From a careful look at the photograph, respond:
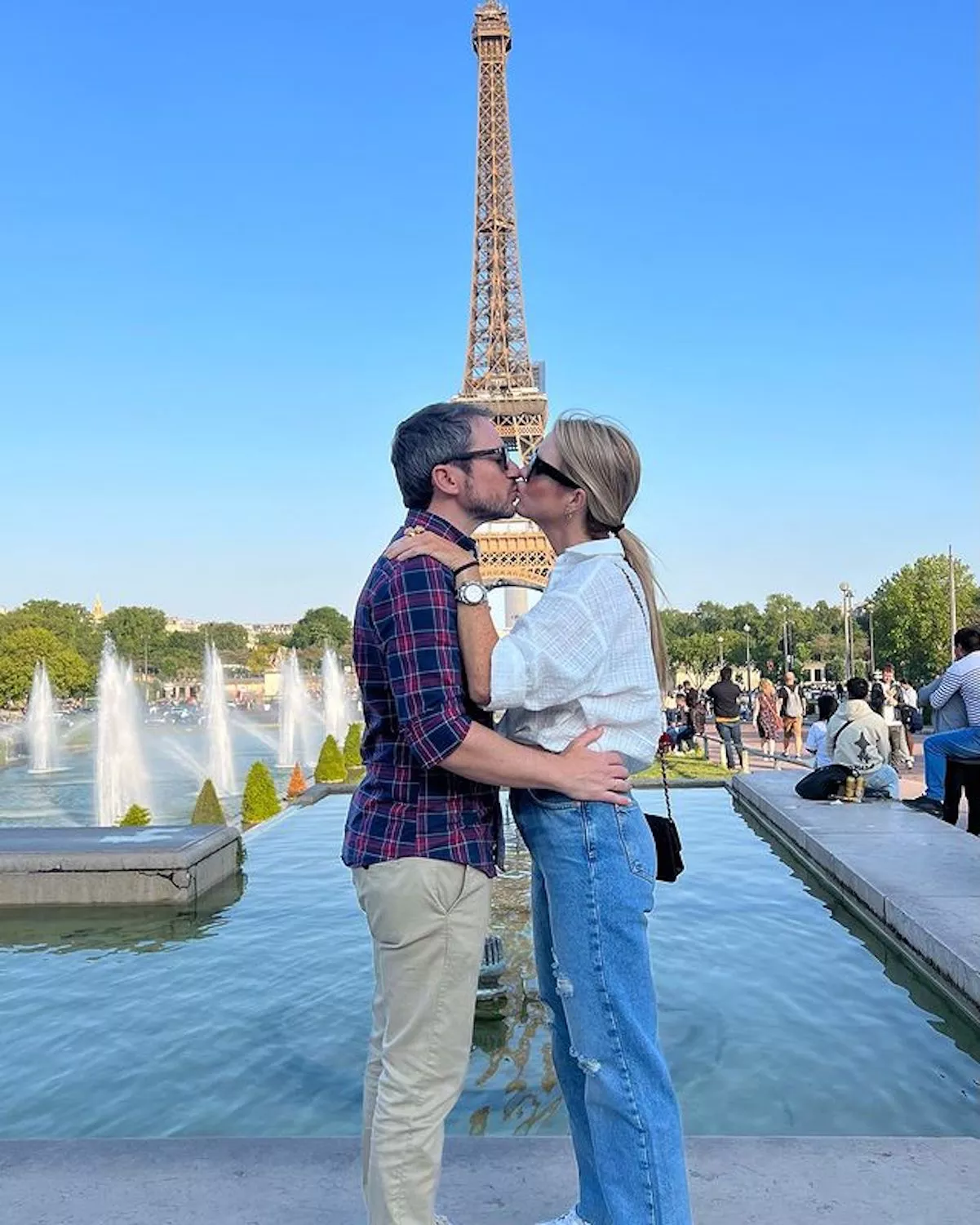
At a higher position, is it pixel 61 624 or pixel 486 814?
pixel 61 624

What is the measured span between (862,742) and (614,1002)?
7498 mm

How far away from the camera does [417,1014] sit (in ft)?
6.64

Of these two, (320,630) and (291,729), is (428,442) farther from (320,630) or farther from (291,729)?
(320,630)

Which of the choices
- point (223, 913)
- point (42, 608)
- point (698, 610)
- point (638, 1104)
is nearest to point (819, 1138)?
point (638, 1104)

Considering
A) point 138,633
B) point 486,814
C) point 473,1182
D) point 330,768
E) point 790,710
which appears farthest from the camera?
point 138,633

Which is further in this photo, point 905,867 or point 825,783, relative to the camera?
point 825,783

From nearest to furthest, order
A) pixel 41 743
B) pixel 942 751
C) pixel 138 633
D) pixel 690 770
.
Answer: pixel 942 751, pixel 690 770, pixel 41 743, pixel 138 633

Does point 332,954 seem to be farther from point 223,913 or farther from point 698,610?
point 698,610

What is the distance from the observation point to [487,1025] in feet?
14.2

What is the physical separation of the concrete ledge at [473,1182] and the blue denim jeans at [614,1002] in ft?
1.13

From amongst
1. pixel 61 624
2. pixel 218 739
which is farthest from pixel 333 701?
pixel 61 624

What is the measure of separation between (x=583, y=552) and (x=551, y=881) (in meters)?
0.62

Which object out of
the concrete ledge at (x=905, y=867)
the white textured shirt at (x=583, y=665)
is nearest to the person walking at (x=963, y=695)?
the concrete ledge at (x=905, y=867)

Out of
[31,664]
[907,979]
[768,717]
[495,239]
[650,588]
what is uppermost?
[495,239]
